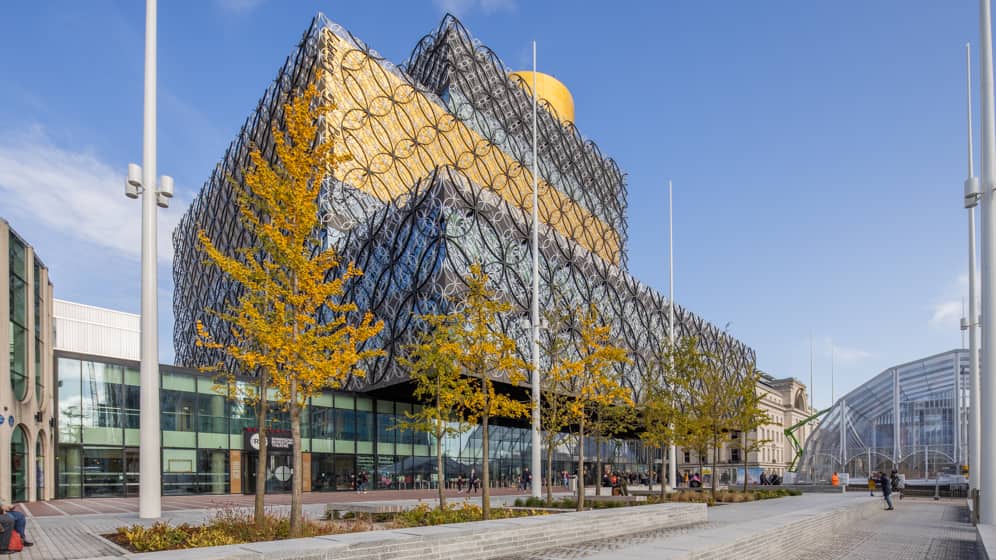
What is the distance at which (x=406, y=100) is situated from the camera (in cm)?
6044

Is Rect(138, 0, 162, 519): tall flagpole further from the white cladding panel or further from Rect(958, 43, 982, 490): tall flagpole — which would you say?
the white cladding panel

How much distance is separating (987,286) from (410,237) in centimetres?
3467

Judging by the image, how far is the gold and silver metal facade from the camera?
151 feet

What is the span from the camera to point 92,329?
230ft

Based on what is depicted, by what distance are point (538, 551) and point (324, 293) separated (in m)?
7.09

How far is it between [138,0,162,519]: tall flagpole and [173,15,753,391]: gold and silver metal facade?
11.0 meters

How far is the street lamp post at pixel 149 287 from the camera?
17438mm

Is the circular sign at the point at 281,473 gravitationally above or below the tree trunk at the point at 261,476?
below

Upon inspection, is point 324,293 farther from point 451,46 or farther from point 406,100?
point 451,46

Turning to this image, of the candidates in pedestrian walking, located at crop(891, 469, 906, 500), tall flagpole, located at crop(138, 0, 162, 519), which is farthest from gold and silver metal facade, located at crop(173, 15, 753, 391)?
pedestrian walking, located at crop(891, 469, 906, 500)

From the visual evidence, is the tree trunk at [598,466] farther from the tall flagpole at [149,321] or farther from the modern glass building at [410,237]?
the tall flagpole at [149,321]

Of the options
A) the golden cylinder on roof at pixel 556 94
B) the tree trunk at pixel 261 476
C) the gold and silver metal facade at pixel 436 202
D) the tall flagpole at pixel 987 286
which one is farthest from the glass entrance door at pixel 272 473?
the golden cylinder on roof at pixel 556 94

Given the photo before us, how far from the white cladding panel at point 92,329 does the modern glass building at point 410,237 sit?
7471 mm

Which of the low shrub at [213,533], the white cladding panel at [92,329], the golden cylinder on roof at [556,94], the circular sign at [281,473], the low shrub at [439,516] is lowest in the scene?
the circular sign at [281,473]
